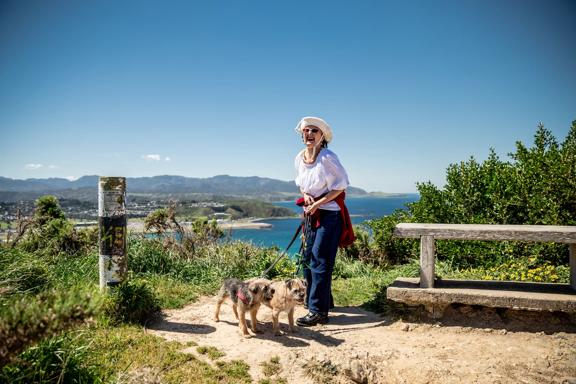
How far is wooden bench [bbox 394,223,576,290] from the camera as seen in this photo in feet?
16.3

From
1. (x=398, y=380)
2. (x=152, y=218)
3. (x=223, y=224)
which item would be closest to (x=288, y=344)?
(x=398, y=380)

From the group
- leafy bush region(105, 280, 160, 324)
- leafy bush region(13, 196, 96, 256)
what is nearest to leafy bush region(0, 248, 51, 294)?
leafy bush region(105, 280, 160, 324)

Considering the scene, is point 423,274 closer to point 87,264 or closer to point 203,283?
point 203,283

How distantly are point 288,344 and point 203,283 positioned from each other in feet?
10.3

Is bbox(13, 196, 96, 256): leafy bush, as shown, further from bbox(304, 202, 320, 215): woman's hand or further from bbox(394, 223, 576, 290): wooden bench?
bbox(394, 223, 576, 290): wooden bench

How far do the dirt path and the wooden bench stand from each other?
79cm

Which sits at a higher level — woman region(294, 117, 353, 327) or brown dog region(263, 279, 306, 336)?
woman region(294, 117, 353, 327)

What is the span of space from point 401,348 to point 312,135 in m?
3.17

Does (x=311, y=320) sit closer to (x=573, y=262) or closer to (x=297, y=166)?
(x=297, y=166)

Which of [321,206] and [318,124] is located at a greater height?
[318,124]

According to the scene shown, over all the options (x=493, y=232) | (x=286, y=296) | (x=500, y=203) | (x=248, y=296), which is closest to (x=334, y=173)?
(x=286, y=296)

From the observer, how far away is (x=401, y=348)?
4.88 metres

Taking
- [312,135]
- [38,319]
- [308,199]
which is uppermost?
[312,135]

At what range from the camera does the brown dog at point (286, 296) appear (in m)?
4.92
